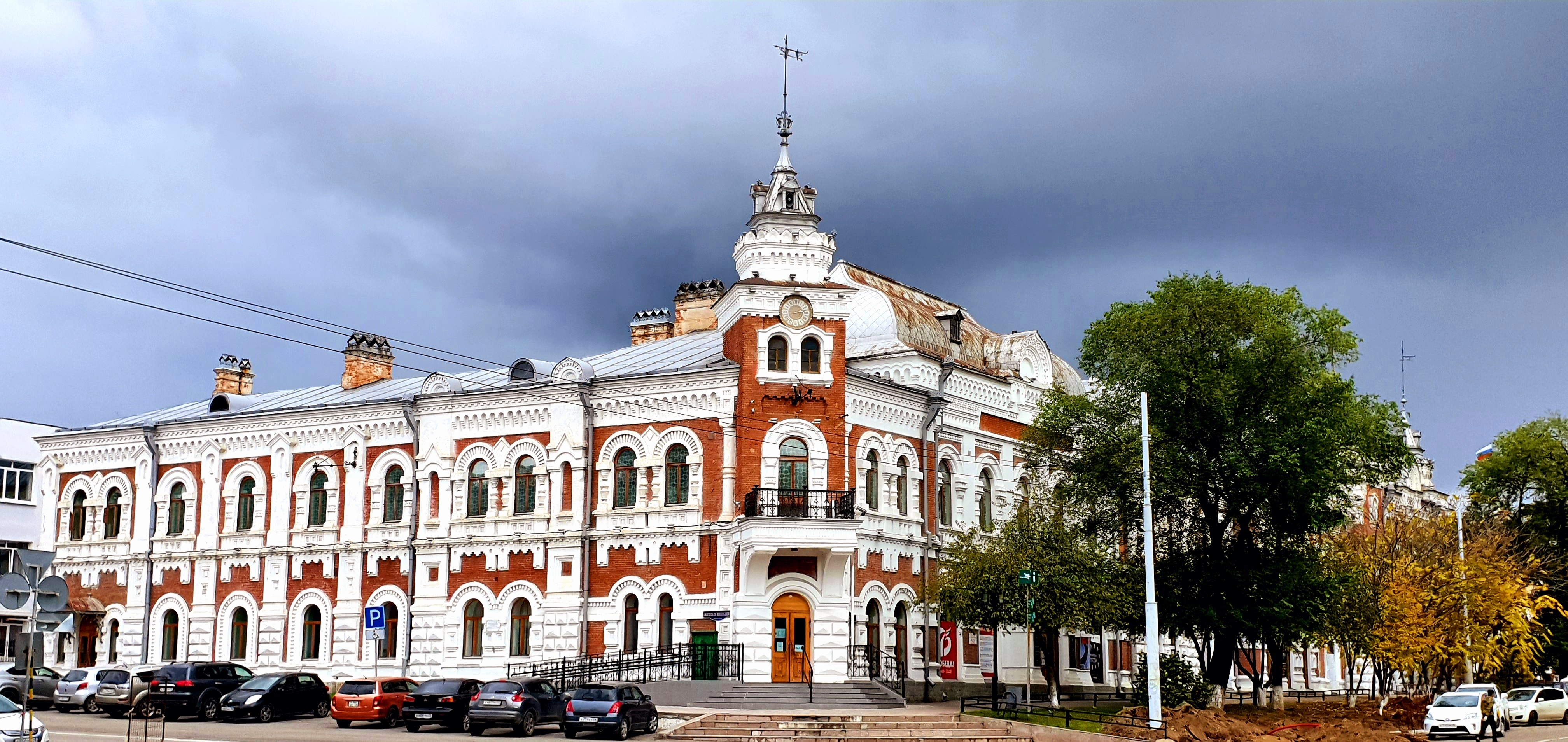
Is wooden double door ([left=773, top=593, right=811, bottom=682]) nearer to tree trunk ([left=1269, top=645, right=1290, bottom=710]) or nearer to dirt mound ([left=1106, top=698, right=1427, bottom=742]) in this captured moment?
dirt mound ([left=1106, top=698, right=1427, bottom=742])

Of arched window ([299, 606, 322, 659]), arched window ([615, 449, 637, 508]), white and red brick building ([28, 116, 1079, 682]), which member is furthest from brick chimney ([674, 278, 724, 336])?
arched window ([299, 606, 322, 659])

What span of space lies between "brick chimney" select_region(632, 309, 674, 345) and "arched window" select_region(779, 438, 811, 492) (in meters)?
13.1

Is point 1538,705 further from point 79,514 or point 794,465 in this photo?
point 79,514

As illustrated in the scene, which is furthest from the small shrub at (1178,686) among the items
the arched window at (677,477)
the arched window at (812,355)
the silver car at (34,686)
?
the silver car at (34,686)

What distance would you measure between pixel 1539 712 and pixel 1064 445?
18073 millimetres

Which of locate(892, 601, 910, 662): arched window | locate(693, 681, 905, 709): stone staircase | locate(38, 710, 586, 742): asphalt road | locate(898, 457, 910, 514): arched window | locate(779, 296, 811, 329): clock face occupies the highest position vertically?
locate(779, 296, 811, 329): clock face

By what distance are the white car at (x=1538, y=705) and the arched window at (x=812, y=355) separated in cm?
2490

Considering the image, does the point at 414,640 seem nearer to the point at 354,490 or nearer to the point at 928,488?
the point at 354,490

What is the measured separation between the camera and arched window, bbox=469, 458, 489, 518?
45.8 metres

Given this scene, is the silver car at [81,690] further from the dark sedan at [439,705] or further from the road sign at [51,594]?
the road sign at [51,594]

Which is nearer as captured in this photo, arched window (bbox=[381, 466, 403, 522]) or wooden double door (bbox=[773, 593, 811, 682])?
wooden double door (bbox=[773, 593, 811, 682])

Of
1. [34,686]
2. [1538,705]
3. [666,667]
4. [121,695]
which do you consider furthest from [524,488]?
[1538,705]

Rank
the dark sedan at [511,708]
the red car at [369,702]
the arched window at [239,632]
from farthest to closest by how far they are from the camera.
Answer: the arched window at [239,632] < the red car at [369,702] < the dark sedan at [511,708]

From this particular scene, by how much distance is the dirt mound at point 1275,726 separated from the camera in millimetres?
32250
